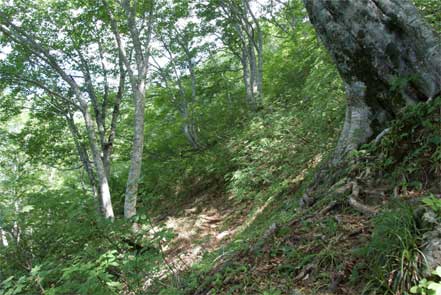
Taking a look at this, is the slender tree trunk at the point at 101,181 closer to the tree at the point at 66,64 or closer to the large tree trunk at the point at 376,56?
the tree at the point at 66,64

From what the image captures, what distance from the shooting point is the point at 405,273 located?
5.69 feet

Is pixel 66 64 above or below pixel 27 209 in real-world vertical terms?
above

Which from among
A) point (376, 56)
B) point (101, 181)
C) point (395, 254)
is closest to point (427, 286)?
point (395, 254)

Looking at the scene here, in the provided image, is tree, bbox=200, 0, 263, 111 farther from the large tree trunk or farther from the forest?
the large tree trunk

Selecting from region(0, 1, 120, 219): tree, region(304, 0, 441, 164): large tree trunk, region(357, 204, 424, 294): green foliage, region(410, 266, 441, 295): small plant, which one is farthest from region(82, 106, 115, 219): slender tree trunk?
region(410, 266, 441, 295): small plant

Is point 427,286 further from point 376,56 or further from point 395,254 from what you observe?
point 376,56

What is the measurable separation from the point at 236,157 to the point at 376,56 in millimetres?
4763

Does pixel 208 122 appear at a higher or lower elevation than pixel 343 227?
higher

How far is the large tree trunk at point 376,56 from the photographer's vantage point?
346 centimetres

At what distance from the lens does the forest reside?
8.18 feet

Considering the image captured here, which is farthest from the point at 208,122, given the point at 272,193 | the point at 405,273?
the point at 405,273

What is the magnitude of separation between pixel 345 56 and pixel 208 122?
7.39 metres

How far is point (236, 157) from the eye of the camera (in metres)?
8.07

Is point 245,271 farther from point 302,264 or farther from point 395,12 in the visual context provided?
point 395,12
